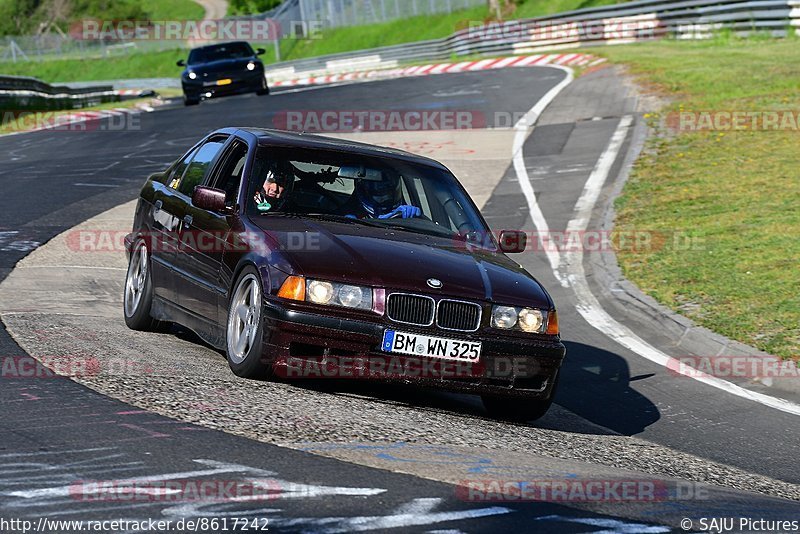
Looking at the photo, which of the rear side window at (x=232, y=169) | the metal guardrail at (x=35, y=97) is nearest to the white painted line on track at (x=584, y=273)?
the rear side window at (x=232, y=169)

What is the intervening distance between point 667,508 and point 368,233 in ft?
9.94

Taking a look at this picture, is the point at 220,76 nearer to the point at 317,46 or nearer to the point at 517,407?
the point at 517,407

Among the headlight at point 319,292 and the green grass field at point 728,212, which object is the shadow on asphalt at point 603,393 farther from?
the headlight at point 319,292

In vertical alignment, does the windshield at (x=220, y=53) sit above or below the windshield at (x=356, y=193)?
above

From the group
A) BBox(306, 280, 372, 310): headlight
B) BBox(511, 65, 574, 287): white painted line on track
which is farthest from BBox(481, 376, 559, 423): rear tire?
BBox(511, 65, 574, 287): white painted line on track

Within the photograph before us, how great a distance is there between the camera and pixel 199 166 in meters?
9.30

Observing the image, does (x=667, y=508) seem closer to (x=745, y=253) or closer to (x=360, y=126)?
(x=745, y=253)

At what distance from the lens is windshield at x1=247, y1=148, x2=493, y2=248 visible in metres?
8.23

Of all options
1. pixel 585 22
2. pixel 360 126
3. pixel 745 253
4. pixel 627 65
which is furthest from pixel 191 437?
pixel 585 22

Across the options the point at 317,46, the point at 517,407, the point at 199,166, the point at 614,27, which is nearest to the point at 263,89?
the point at 614,27

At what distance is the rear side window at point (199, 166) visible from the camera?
916cm

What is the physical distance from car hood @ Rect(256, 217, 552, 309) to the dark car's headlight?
0.05m

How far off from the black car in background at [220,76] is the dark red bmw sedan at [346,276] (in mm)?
25771

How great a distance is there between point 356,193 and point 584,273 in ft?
18.9
